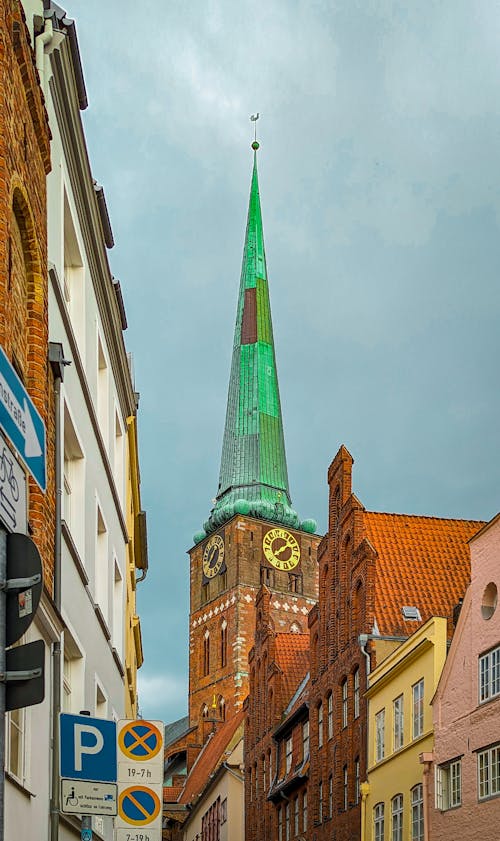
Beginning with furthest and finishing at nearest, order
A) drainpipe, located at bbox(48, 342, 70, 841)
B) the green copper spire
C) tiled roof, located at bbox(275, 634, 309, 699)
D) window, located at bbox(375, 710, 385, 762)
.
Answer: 1. the green copper spire
2. tiled roof, located at bbox(275, 634, 309, 699)
3. window, located at bbox(375, 710, 385, 762)
4. drainpipe, located at bbox(48, 342, 70, 841)

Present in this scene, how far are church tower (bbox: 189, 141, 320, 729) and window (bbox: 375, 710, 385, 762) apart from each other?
62.1 m

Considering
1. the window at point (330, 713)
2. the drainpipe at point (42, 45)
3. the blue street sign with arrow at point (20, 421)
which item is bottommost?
the blue street sign with arrow at point (20, 421)

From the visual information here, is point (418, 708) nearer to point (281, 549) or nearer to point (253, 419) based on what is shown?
point (281, 549)

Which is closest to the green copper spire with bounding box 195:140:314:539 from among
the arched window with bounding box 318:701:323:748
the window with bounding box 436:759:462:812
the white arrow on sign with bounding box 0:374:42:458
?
the arched window with bounding box 318:701:323:748

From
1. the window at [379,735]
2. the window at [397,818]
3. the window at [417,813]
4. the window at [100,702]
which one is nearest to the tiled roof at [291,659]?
the window at [379,735]

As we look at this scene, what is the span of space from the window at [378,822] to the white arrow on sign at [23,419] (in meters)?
30.1

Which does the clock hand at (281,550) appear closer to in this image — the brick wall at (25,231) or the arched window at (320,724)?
the arched window at (320,724)

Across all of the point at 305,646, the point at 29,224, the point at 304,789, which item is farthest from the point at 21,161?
the point at 305,646

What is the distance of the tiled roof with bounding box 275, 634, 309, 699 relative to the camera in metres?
52.1

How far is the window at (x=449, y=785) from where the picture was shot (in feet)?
91.1

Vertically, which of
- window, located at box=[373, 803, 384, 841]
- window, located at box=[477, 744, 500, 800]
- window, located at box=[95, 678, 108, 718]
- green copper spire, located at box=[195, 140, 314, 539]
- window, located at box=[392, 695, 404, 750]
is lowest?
window, located at box=[373, 803, 384, 841]

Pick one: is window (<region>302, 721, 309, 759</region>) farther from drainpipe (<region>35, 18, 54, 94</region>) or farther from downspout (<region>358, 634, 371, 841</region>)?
drainpipe (<region>35, 18, 54, 94</region>)

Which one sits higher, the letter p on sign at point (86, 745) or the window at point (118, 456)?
the window at point (118, 456)

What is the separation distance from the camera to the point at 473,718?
88.6 ft
